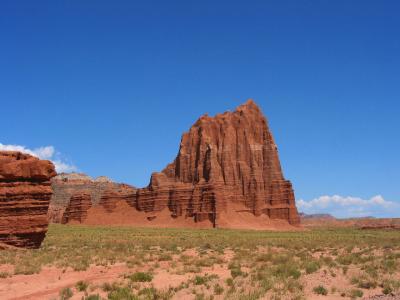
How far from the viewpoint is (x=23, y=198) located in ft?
89.6

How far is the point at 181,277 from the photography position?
60.5 feet

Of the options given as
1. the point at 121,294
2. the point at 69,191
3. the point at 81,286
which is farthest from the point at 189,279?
the point at 69,191

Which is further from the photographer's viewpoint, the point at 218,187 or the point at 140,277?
the point at 218,187

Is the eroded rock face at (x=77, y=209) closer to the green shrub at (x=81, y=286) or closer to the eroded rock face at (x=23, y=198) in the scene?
the eroded rock face at (x=23, y=198)

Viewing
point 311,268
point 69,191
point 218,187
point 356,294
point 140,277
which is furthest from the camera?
point 69,191

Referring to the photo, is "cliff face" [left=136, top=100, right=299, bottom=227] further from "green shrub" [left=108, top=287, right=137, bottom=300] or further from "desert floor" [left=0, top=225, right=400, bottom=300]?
"green shrub" [left=108, top=287, right=137, bottom=300]

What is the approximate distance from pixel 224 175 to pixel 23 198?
270 ft

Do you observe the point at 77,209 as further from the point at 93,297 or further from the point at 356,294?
the point at 356,294

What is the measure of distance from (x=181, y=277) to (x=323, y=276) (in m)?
5.91

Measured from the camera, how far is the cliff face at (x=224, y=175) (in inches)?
4026

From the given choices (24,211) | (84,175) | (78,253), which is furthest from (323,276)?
(84,175)

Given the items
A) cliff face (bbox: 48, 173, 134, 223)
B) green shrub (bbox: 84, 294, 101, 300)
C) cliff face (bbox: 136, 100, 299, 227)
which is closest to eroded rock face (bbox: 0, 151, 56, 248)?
green shrub (bbox: 84, 294, 101, 300)

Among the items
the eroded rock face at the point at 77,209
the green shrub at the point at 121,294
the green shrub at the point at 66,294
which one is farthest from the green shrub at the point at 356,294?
the eroded rock face at the point at 77,209

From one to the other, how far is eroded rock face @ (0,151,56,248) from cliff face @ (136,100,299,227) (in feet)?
226
